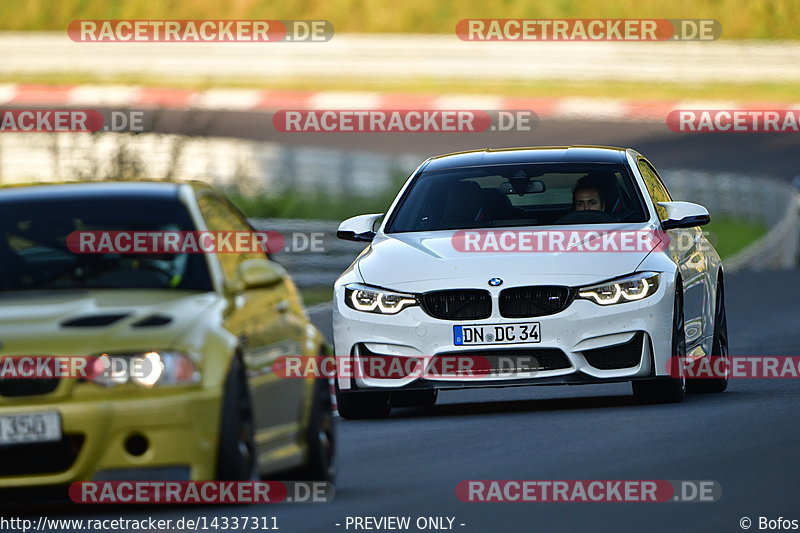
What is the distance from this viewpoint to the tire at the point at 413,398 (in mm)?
12250

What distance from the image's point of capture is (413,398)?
40.8ft

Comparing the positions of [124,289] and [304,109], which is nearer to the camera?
[124,289]

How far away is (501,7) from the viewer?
48.3m

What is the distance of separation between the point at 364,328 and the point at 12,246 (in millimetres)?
3110

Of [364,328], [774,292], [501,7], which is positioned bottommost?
[501,7]

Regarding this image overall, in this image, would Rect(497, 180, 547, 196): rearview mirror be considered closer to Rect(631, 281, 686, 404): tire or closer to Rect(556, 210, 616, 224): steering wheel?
Rect(556, 210, 616, 224): steering wheel

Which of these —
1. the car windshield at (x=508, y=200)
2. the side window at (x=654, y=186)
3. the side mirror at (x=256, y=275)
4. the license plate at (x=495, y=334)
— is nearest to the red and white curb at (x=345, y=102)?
the side window at (x=654, y=186)

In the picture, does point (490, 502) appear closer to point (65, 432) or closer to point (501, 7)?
point (65, 432)

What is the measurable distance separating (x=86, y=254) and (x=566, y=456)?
2392mm

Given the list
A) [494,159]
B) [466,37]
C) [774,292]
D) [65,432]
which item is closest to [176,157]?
[774,292]

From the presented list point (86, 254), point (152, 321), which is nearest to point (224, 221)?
point (86, 254)

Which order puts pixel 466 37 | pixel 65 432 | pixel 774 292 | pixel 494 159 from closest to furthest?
pixel 65 432
pixel 494 159
pixel 774 292
pixel 466 37

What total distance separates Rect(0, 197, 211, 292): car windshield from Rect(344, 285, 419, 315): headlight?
288 centimetres

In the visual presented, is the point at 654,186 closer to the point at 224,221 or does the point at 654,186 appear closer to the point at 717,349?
the point at 717,349
